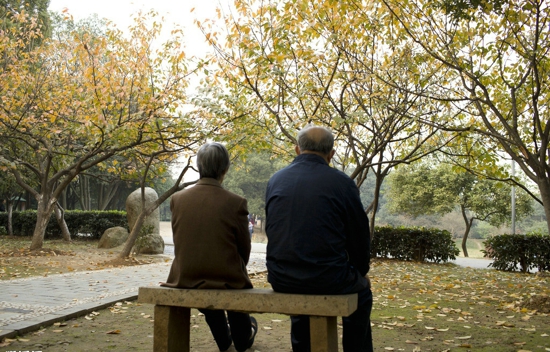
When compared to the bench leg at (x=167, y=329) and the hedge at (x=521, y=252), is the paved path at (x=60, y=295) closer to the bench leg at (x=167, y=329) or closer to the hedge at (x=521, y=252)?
the bench leg at (x=167, y=329)

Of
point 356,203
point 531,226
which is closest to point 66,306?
point 356,203

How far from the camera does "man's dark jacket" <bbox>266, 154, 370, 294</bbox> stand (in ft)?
9.92

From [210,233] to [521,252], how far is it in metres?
14.2

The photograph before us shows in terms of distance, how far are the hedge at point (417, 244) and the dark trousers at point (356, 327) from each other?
1413cm

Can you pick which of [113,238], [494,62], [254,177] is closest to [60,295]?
[494,62]

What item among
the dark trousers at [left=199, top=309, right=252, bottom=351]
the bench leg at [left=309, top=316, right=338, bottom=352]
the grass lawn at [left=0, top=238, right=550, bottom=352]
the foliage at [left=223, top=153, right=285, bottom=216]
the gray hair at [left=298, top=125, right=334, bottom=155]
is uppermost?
the foliage at [left=223, top=153, right=285, bottom=216]

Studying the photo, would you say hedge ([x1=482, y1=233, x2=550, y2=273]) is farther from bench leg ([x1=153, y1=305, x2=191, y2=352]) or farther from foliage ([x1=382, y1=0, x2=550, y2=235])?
bench leg ([x1=153, y1=305, x2=191, y2=352])

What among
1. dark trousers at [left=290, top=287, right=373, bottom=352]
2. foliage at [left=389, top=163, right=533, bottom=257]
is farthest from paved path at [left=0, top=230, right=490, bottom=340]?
foliage at [left=389, top=163, right=533, bottom=257]

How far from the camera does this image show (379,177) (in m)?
11.2

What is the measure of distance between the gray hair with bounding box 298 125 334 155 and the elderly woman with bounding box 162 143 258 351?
0.61 meters

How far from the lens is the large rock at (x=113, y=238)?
18.3 metres

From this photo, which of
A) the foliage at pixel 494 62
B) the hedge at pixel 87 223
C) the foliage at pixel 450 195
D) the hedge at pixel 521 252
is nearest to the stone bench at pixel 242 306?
the foliage at pixel 494 62

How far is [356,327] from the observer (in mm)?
3416

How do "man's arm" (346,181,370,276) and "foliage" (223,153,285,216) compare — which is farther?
"foliage" (223,153,285,216)
